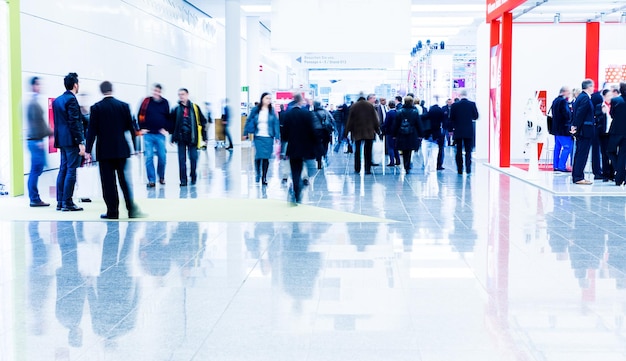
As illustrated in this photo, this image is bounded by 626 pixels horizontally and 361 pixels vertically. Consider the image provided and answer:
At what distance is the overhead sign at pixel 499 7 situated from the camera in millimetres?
14859

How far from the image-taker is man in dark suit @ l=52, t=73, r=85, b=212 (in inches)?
381

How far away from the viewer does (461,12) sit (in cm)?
2925

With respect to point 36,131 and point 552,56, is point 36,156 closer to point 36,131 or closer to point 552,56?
point 36,131

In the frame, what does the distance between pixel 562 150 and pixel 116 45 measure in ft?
34.8

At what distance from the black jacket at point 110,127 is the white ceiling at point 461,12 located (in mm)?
9323

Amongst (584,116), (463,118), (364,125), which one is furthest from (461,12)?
(584,116)

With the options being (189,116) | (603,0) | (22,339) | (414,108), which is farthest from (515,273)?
(603,0)

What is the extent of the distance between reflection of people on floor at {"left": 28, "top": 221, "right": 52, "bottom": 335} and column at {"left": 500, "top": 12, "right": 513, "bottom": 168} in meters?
10.5

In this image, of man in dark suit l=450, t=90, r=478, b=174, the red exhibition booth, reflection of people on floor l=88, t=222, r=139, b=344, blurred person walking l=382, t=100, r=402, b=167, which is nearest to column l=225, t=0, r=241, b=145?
blurred person walking l=382, t=100, r=402, b=167

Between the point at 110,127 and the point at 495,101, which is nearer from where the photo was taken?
the point at 110,127

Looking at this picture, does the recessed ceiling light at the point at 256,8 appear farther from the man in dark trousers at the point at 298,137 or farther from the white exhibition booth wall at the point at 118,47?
the man in dark trousers at the point at 298,137

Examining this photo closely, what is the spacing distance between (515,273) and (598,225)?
298 cm

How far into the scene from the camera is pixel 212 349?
167 inches

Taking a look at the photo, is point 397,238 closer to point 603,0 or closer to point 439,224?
point 439,224
